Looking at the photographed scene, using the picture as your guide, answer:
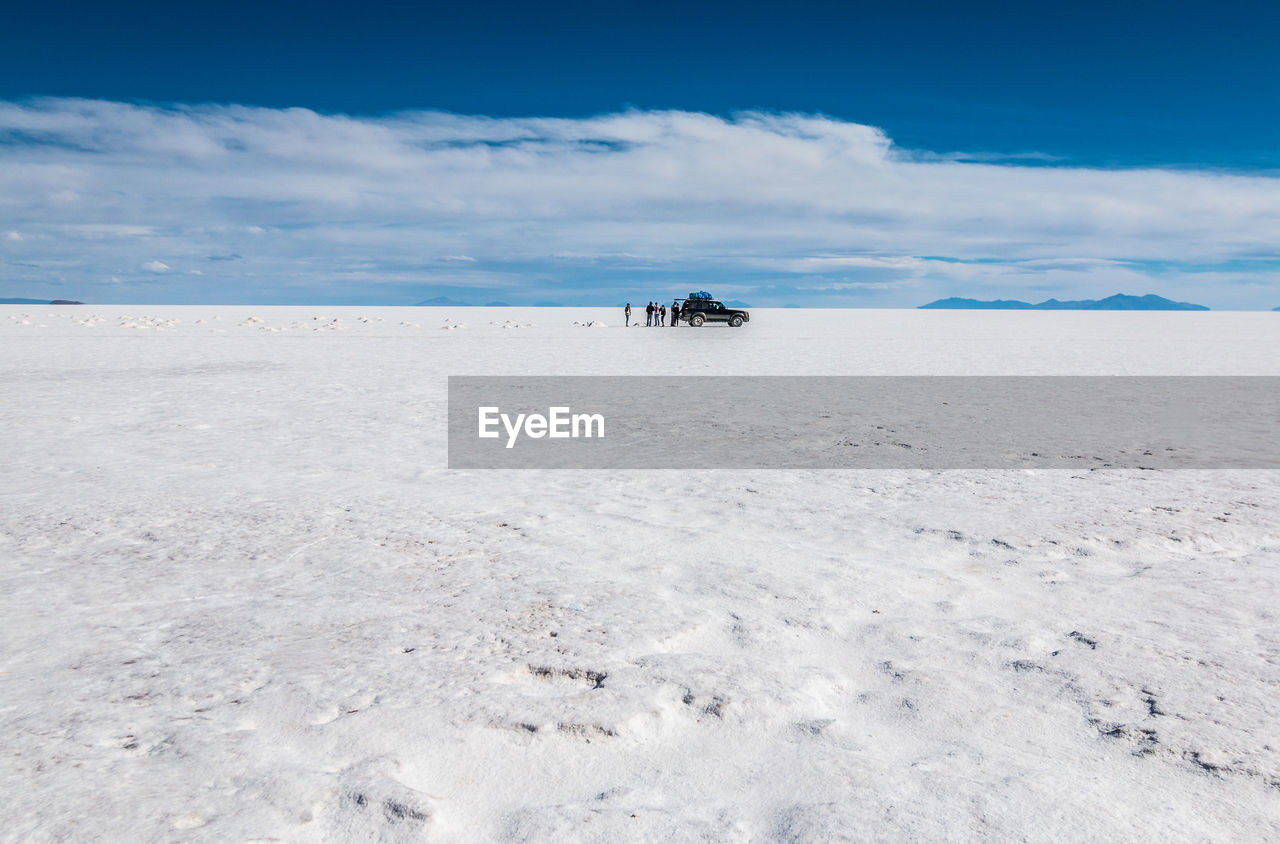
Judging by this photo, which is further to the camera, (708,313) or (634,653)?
(708,313)

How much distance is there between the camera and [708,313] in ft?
155

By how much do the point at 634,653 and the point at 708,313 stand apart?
43.8 m

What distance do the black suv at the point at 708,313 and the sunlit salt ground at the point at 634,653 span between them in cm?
3884

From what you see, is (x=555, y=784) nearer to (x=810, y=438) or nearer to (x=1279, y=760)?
(x=1279, y=760)

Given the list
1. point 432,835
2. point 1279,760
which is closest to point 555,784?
point 432,835

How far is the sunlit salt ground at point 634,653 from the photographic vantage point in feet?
9.43

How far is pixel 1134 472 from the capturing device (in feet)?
27.9

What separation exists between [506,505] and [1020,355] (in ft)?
77.2

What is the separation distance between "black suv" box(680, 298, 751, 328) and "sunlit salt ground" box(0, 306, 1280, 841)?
38836 mm

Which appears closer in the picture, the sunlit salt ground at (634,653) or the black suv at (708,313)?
the sunlit salt ground at (634,653)

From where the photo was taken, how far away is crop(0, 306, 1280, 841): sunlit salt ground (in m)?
2.88

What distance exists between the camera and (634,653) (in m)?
4.11

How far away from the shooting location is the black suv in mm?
46812

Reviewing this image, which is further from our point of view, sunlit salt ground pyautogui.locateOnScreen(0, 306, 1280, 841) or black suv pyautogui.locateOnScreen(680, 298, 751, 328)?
black suv pyautogui.locateOnScreen(680, 298, 751, 328)
